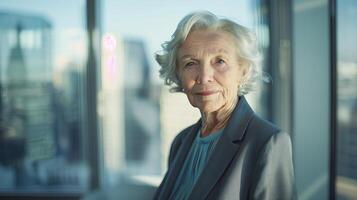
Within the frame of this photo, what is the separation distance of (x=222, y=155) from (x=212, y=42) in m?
0.33

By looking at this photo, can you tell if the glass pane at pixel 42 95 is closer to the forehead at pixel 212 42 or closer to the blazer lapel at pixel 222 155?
the forehead at pixel 212 42

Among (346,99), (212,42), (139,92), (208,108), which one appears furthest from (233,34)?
(139,92)

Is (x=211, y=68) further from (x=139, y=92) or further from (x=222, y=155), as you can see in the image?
(x=139, y=92)

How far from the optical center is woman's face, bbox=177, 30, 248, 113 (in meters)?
1.28

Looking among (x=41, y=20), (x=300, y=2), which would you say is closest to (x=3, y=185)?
(x=41, y=20)

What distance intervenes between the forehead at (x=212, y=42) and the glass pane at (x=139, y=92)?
1.62 metres

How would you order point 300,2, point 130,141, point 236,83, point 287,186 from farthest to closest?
point 130,141
point 300,2
point 236,83
point 287,186

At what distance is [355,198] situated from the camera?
96.8 inches

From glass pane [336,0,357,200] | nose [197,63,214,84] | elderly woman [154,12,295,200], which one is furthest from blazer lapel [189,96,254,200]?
glass pane [336,0,357,200]

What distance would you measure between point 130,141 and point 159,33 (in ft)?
2.67

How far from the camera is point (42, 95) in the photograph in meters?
3.18

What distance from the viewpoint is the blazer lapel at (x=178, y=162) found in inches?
56.2

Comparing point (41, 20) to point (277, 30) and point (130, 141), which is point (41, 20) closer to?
point (130, 141)

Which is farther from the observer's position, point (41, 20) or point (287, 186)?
point (41, 20)
